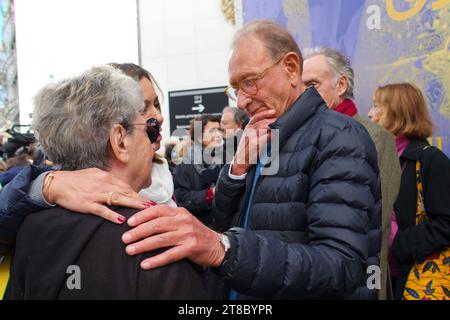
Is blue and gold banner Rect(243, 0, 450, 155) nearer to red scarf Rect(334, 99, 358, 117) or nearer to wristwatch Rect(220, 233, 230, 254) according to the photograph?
red scarf Rect(334, 99, 358, 117)

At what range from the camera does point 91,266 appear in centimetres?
130

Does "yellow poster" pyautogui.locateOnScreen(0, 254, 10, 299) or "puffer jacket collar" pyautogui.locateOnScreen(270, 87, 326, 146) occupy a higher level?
"puffer jacket collar" pyautogui.locateOnScreen(270, 87, 326, 146)

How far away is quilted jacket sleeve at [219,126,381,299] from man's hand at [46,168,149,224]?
1.07 feet

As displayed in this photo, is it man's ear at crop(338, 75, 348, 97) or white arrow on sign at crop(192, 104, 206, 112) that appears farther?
white arrow on sign at crop(192, 104, 206, 112)

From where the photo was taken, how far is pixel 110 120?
4.86 feet

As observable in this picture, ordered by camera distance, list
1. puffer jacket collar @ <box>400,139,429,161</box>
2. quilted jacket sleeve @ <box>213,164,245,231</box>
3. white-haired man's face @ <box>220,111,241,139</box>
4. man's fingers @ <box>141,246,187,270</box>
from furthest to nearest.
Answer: white-haired man's face @ <box>220,111,241,139</box> → puffer jacket collar @ <box>400,139,429,161</box> → quilted jacket sleeve @ <box>213,164,245,231</box> → man's fingers @ <box>141,246,187,270</box>

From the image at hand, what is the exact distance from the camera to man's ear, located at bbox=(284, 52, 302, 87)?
1.94 meters

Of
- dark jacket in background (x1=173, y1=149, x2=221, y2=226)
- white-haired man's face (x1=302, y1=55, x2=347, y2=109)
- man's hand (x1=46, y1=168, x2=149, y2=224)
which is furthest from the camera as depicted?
dark jacket in background (x1=173, y1=149, x2=221, y2=226)

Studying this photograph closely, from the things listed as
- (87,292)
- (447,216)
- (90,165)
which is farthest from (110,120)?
(447,216)

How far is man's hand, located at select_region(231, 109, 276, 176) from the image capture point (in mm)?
1956

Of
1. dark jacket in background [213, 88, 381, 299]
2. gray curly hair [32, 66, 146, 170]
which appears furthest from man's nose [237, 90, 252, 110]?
gray curly hair [32, 66, 146, 170]

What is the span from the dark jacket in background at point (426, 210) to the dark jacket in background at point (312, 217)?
1.22 meters

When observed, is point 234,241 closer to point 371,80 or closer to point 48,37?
point 371,80

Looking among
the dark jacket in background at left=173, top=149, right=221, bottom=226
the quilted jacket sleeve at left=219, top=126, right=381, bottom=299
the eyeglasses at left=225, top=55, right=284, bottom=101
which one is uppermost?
the eyeglasses at left=225, top=55, right=284, bottom=101
